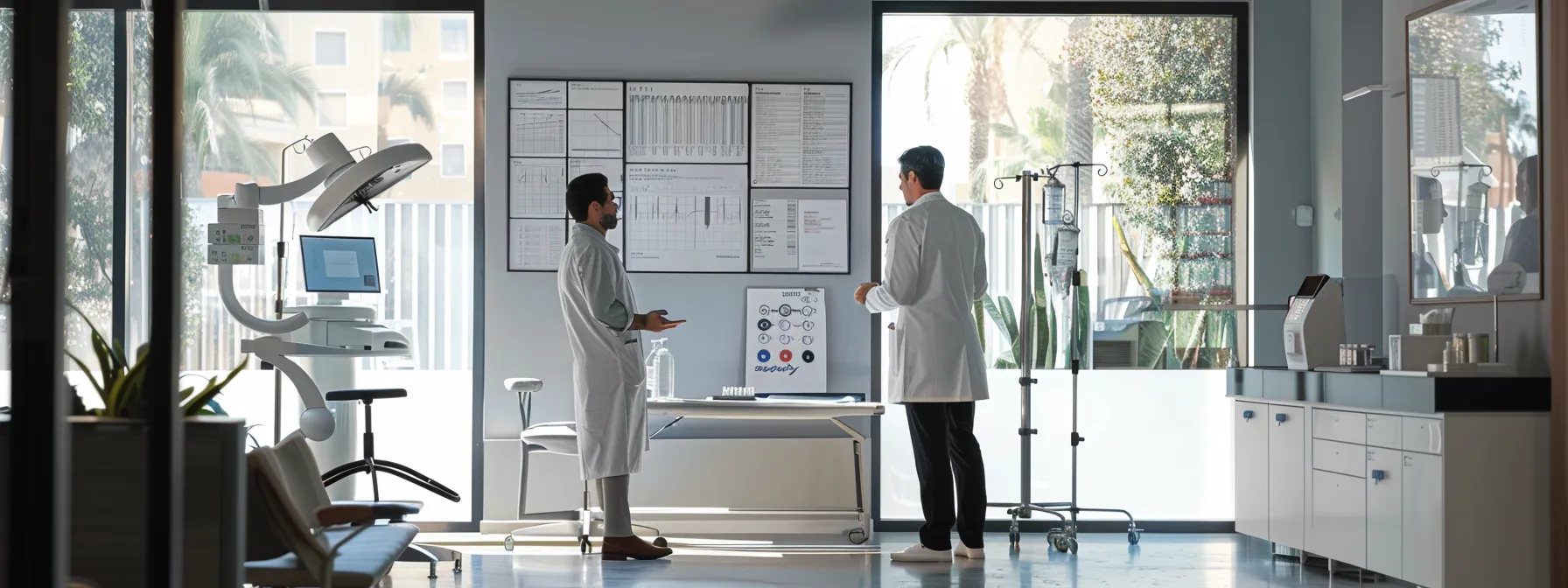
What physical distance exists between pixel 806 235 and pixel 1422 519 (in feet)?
9.34

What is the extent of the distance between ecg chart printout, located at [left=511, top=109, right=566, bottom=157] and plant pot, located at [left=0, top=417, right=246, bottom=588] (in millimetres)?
3231

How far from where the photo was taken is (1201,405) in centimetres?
615

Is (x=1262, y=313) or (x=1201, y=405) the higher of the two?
(x=1262, y=313)

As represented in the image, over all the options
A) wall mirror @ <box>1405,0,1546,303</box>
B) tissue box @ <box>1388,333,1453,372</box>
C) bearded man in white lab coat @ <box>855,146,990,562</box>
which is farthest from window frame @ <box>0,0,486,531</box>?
wall mirror @ <box>1405,0,1546,303</box>

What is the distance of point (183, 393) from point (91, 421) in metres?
0.28

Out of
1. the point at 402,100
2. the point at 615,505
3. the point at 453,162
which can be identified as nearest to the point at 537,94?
the point at 453,162

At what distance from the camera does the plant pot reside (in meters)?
2.69

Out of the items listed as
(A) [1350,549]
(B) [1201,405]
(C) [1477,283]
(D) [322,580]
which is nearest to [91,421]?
(D) [322,580]

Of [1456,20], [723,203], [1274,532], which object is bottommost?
[1274,532]

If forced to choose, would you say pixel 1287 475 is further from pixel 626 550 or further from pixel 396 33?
pixel 396 33

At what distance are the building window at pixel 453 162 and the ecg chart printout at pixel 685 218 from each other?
0.81 m

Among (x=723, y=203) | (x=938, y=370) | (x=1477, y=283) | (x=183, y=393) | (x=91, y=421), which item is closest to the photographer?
(x=91, y=421)

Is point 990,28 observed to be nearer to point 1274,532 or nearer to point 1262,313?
point 1262,313

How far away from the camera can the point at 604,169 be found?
5961 millimetres
